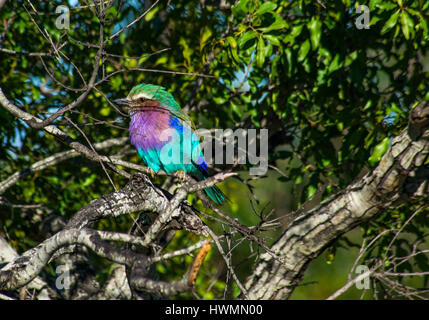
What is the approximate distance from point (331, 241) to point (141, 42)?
120 inches

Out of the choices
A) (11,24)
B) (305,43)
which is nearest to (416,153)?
(305,43)

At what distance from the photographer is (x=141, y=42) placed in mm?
5621

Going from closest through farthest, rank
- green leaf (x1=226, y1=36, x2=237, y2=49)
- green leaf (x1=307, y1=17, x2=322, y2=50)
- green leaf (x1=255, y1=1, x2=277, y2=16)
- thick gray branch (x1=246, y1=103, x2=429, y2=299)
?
thick gray branch (x1=246, y1=103, x2=429, y2=299), green leaf (x1=255, y1=1, x2=277, y2=16), green leaf (x1=226, y1=36, x2=237, y2=49), green leaf (x1=307, y1=17, x2=322, y2=50)

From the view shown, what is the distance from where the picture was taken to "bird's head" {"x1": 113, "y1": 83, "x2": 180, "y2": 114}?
503cm

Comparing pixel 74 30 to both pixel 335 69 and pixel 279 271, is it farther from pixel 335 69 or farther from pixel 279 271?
pixel 279 271

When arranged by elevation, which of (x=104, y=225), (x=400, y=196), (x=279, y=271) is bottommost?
(x=279, y=271)

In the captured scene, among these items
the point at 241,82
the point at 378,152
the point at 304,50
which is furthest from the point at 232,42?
the point at 378,152

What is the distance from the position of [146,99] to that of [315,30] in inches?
72.6

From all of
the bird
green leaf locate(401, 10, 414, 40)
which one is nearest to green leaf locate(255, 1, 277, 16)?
green leaf locate(401, 10, 414, 40)

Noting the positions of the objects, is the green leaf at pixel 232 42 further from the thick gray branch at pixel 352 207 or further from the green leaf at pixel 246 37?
the thick gray branch at pixel 352 207

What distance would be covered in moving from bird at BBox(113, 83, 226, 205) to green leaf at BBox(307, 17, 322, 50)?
1.47 m

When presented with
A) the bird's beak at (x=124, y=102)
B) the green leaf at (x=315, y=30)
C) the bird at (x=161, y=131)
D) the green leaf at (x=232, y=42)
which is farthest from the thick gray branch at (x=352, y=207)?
the bird's beak at (x=124, y=102)

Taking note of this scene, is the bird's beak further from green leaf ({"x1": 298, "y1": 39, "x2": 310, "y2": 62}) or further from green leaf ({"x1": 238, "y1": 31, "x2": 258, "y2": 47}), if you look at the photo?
green leaf ({"x1": 298, "y1": 39, "x2": 310, "y2": 62})

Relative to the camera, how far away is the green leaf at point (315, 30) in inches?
163
